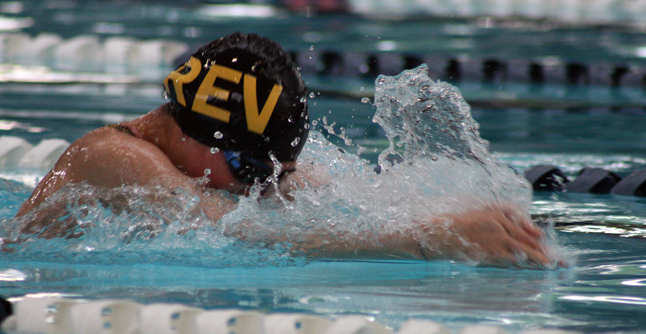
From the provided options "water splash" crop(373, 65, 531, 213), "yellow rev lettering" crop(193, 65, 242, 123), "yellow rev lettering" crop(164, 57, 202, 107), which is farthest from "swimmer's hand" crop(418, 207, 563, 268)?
"yellow rev lettering" crop(164, 57, 202, 107)

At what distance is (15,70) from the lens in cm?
596

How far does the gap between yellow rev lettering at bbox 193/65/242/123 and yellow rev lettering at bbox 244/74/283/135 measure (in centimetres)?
3

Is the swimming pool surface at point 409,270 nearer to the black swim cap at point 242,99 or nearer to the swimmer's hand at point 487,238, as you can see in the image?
the swimmer's hand at point 487,238

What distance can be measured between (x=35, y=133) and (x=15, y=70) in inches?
88.9

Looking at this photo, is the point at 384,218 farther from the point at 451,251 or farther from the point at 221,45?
the point at 221,45

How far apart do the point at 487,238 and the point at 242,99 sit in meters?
0.67

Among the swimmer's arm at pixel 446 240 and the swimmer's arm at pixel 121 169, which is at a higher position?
the swimmer's arm at pixel 121 169

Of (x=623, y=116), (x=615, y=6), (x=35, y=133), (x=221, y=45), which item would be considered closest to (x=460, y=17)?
(x=615, y=6)

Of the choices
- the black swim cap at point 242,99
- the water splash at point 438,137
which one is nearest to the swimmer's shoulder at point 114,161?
the black swim cap at point 242,99

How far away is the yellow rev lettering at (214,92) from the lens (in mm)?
1959

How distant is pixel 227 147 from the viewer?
199 cm

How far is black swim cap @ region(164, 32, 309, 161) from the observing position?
1956 mm

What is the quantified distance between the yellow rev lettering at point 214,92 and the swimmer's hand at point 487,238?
572 mm

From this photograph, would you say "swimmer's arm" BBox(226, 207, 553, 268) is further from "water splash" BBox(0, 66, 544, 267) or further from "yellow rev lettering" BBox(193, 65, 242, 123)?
"yellow rev lettering" BBox(193, 65, 242, 123)
